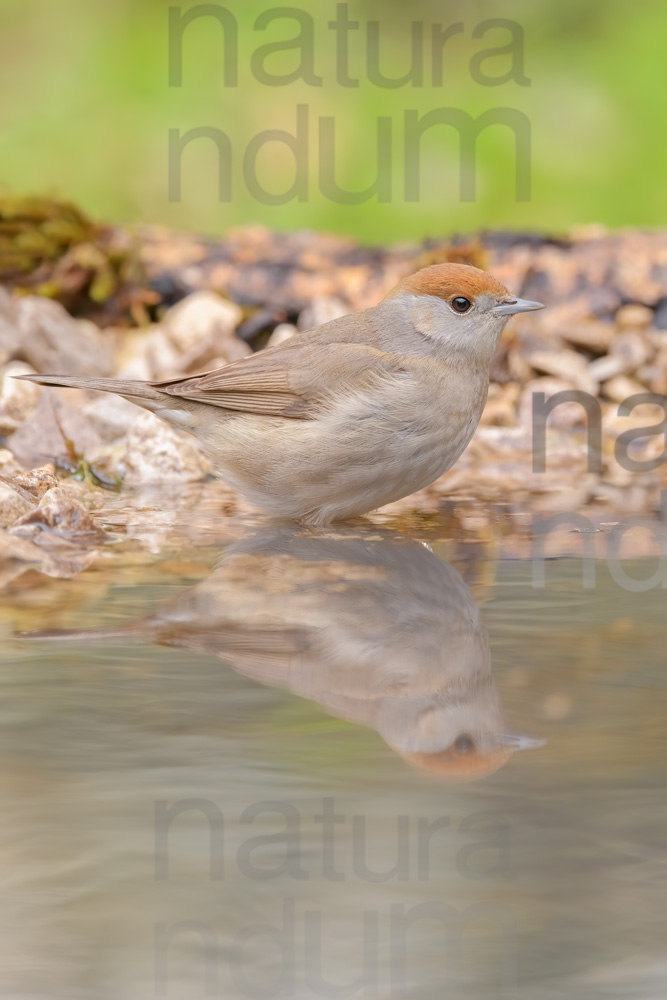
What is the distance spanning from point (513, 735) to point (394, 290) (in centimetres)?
244

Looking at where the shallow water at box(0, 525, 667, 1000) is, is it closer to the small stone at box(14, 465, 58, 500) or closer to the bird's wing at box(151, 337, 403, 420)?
the small stone at box(14, 465, 58, 500)

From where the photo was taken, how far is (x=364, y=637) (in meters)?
2.48

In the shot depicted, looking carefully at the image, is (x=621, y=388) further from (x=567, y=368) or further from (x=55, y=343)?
(x=55, y=343)

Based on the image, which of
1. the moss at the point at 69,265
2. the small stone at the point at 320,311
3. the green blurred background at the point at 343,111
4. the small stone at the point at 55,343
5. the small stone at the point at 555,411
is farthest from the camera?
the green blurred background at the point at 343,111

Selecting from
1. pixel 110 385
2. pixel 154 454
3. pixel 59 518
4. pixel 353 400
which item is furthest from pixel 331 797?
pixel 154 454

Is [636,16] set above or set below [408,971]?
above

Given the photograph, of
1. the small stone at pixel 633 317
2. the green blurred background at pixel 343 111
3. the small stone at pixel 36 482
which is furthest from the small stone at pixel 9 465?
the green blurred background at pixel 343 111

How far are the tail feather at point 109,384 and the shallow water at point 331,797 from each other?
4.21 ft

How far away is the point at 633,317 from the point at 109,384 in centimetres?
296

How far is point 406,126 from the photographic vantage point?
28.3 ft

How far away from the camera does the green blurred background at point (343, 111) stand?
322 inches

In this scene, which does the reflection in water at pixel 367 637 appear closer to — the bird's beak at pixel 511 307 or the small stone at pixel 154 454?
the bird's beak at pixel 511 307

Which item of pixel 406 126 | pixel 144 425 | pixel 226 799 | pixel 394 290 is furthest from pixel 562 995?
pixel 406 126

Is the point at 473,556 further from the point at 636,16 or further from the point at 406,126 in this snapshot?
the point at 636,16
